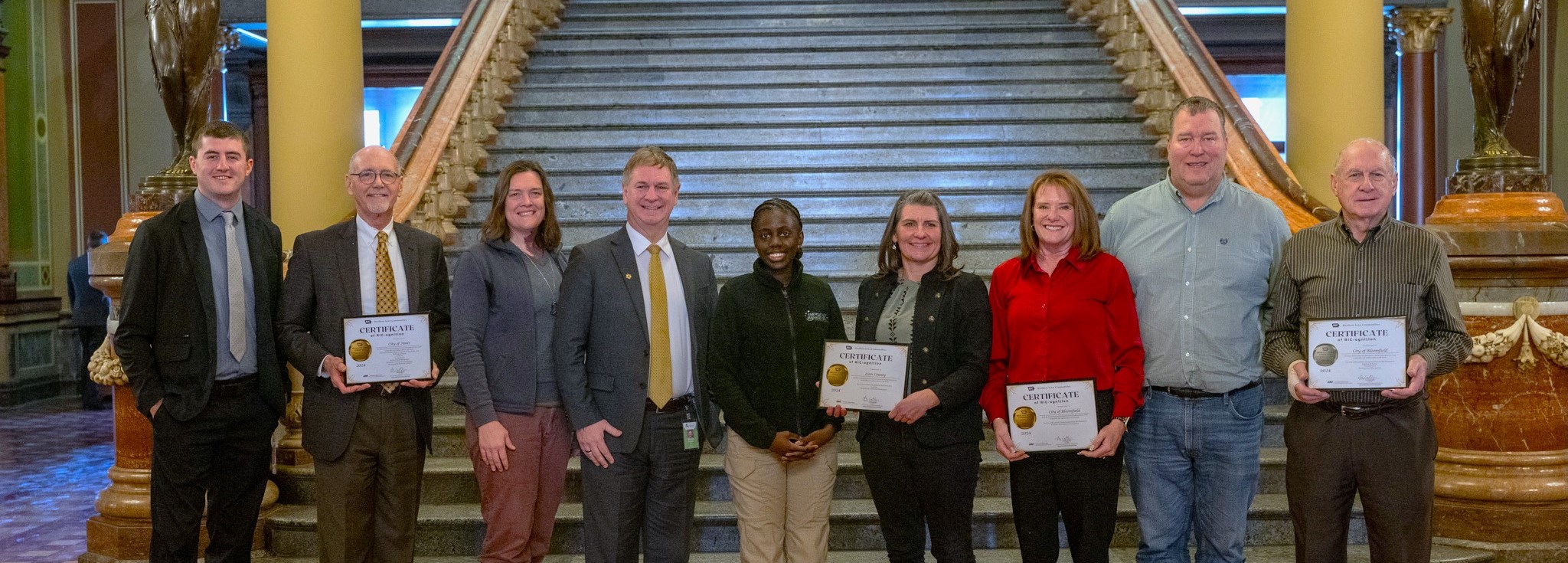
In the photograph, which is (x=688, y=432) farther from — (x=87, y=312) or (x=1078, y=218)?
(x=87, y=312)

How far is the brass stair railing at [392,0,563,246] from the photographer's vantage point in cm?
634

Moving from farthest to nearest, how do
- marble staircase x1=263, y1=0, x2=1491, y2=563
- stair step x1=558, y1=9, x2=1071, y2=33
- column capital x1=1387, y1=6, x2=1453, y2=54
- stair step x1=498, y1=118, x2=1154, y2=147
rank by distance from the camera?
column capital x1=1387, y1=6, x2=1453, y2=54 → stair step x1=558, y1=9, x2=1071, y2=33 → stair step x1=498, y1=118, x2=1154, y2=147 → marble staircase x1=263, y1=0, x2=1491, y2=563

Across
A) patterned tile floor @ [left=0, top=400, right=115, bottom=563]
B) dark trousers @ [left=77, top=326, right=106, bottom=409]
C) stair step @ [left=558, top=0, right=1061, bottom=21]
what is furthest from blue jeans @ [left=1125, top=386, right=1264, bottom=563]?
dark trousers @ [left=77, top=326, right=106, bottom=409]

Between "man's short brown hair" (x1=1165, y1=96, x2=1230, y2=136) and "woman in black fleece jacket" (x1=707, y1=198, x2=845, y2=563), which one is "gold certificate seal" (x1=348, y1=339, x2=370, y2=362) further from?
"man's short brown hair" (x1=1165, y1=96, x2=1230, y2=136)

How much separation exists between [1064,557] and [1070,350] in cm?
139

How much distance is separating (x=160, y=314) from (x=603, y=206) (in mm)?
3396

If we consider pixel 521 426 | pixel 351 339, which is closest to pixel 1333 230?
pixel 521 426

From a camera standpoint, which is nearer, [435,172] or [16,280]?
[435,172]

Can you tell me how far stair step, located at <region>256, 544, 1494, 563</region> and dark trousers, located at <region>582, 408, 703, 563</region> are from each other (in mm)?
924

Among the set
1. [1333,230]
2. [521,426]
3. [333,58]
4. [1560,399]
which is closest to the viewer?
[1333,230]

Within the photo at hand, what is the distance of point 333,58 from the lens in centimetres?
568

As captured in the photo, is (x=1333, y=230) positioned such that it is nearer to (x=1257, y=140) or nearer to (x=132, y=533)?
(x=1257, y=140)

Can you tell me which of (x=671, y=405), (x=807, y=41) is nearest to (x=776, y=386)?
(x=671, y=405)

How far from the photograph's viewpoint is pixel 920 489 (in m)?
3.44
